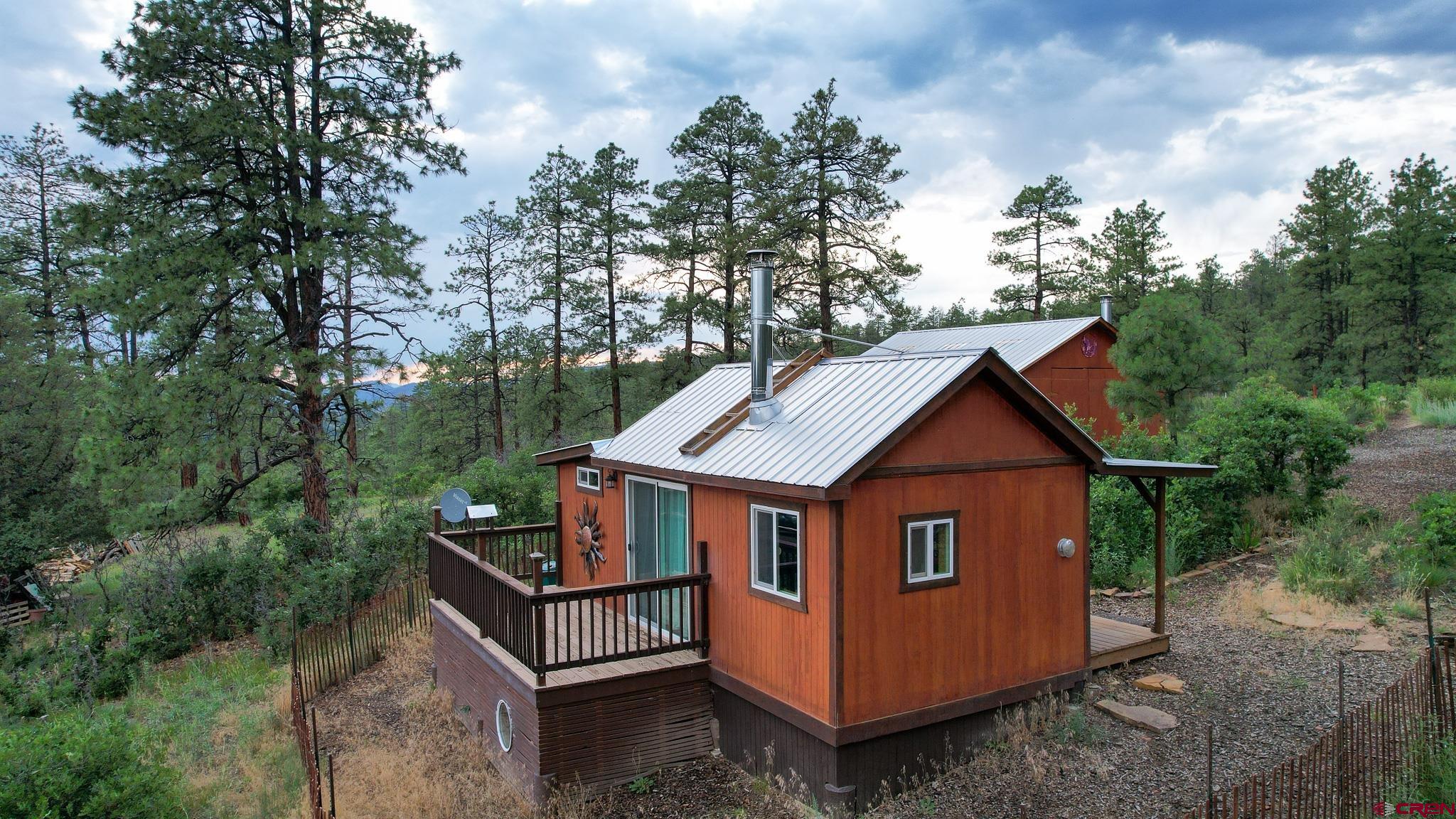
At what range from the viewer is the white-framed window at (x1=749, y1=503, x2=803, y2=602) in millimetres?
7137

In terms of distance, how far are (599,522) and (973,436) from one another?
18.5 ft

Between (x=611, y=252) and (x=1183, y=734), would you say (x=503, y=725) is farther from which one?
(x=611, y=252)

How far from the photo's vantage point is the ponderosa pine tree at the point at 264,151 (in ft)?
45.9

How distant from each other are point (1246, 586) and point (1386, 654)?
2611 millimetres

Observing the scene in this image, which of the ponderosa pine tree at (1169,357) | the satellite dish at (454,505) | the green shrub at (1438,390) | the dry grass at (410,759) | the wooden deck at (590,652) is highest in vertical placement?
the ponderosa pine tree at (1169,357)

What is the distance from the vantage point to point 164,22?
550 inches

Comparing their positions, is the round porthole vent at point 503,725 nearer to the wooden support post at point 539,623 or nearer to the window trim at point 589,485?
the wooden support post at point 539,623

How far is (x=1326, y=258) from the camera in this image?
34406mm

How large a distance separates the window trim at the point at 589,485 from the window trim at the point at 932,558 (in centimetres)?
506

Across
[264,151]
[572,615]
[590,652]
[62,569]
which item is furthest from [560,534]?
[62,569]

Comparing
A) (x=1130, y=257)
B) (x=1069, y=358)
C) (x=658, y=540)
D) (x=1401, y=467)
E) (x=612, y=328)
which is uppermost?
(x=1130, y=257)

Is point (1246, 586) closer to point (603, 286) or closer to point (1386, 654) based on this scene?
point (1386, 654)

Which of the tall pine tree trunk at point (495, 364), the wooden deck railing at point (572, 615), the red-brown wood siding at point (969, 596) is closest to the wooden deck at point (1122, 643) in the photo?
the red-brown wood siding at point (969, 596)

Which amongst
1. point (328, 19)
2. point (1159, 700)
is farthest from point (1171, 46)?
point (328, 19)
